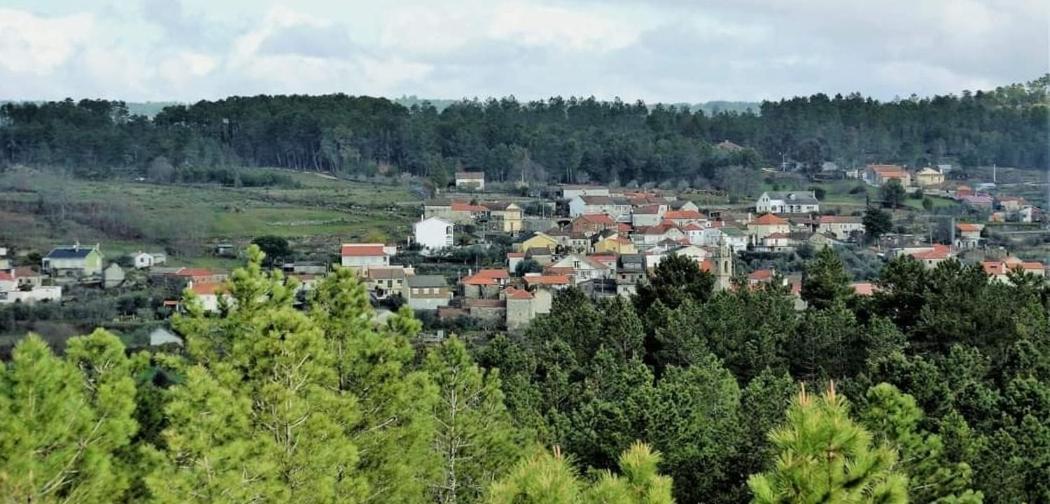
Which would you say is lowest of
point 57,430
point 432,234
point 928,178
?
point 432,234

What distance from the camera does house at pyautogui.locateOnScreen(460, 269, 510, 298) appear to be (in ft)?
101

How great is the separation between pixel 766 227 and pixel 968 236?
5873mm

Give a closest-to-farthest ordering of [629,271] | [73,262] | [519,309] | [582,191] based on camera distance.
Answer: [519,309]
[73,262]
[629,271]
[582,191]

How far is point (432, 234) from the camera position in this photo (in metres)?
37.8

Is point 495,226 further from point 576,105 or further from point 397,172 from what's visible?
point 576,105

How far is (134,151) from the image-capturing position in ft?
171

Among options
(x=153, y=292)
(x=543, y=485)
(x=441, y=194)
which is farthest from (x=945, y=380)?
(x=441, y=194)

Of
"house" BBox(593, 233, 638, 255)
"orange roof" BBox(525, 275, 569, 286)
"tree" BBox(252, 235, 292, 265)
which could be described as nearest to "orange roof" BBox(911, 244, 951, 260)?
"house" BBox(593, 233, 638, 255)

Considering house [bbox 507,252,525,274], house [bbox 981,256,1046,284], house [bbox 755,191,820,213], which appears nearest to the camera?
house [bbox 981,256,1046,284]

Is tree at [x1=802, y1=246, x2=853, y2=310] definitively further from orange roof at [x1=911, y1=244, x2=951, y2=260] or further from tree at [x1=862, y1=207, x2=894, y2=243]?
tree at [x1=862, y1=207, x2=894, y2=243]

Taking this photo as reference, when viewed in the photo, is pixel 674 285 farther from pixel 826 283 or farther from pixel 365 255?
pixel 365 255

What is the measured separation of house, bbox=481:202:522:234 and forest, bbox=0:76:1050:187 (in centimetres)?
766

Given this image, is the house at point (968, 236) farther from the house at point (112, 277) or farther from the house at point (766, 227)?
the house at point (112, 277)

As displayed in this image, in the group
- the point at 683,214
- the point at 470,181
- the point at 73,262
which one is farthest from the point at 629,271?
the point at 470,181
